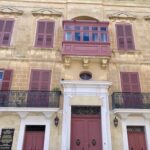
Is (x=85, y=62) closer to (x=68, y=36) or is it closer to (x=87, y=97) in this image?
(x=68, y=36)

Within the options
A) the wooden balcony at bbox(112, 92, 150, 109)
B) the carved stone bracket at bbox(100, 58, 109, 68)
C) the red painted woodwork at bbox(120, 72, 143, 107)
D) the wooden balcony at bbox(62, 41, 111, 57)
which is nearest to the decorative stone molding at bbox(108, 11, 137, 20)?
the wooden balcony at bbox(62, 41, 111, 57)

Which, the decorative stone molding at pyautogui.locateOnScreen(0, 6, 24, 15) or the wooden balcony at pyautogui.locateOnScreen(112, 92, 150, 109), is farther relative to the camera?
the decorative stone molding at pyautogui.locateOnScreen(0, 6, 24, 15)

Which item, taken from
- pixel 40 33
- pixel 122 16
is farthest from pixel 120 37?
pixel 40 33

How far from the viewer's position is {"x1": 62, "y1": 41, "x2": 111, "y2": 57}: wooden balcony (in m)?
12.7

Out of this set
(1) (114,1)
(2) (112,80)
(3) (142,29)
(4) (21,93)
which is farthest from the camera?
(1) (114,1)

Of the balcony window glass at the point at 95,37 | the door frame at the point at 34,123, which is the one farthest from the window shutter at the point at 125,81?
the door frame at the point at 34,123

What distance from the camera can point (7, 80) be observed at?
12289 mm

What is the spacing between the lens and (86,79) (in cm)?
1285

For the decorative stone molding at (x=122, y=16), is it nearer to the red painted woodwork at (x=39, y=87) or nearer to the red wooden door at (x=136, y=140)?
the red painted woodwork at (x=39, y=87)

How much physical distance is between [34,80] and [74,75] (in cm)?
231

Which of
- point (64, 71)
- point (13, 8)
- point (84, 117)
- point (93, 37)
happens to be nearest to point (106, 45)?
point (93, 37)

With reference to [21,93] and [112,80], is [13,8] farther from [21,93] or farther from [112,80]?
[112,80]

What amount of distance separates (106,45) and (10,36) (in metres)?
6.02

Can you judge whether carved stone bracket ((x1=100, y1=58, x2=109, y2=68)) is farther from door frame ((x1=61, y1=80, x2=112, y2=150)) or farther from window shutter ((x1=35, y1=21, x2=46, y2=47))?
window shutter ((x1=35, y1=21, x2=46, y2=47))
